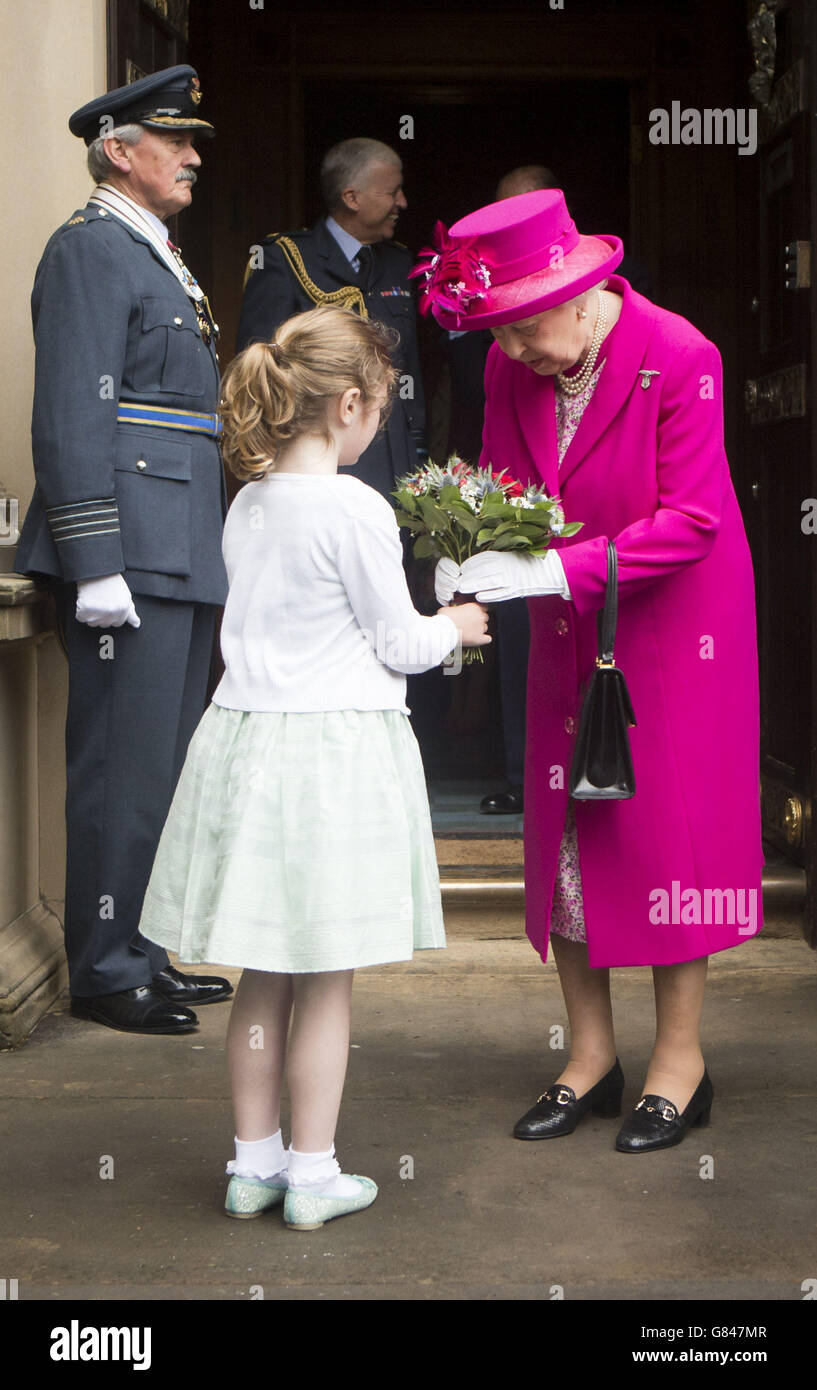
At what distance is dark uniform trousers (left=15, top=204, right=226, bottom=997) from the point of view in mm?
3443

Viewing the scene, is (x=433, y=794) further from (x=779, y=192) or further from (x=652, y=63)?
(x=652, y=63)

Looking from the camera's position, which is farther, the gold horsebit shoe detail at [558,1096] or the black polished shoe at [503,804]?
the black polished shoe at [503,804]

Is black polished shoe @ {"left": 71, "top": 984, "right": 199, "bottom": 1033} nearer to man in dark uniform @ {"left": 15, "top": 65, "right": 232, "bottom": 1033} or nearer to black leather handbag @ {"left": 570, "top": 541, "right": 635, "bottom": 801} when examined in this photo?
man in dark uniform @ {"left": 15, "top": 65, "right": 232, "bottom": 1033}

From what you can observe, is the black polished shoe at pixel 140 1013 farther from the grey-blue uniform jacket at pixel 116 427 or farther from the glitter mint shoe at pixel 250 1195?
the glitter mint shoe at pixel 250 1195

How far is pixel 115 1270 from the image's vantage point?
2432 millimetres

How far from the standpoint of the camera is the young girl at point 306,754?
8.07 feet

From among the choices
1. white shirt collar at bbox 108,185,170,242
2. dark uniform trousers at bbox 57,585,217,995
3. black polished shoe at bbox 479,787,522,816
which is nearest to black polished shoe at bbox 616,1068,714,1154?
dark uniform trousers at bbox 57,585,217,995

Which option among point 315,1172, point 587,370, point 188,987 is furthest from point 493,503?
point 188,987

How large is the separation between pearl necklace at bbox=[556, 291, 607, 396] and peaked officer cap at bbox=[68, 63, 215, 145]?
1158 mm

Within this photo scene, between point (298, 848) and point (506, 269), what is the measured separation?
102 centimetres

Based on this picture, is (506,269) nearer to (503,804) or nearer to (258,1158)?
(258,1158)

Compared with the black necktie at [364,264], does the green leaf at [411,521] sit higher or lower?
lower

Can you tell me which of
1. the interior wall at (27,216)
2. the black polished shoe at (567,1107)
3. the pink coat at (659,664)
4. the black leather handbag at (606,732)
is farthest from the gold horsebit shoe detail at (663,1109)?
the interior wall at (27,216)

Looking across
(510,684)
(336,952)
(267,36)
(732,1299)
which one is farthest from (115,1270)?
(267,36)
